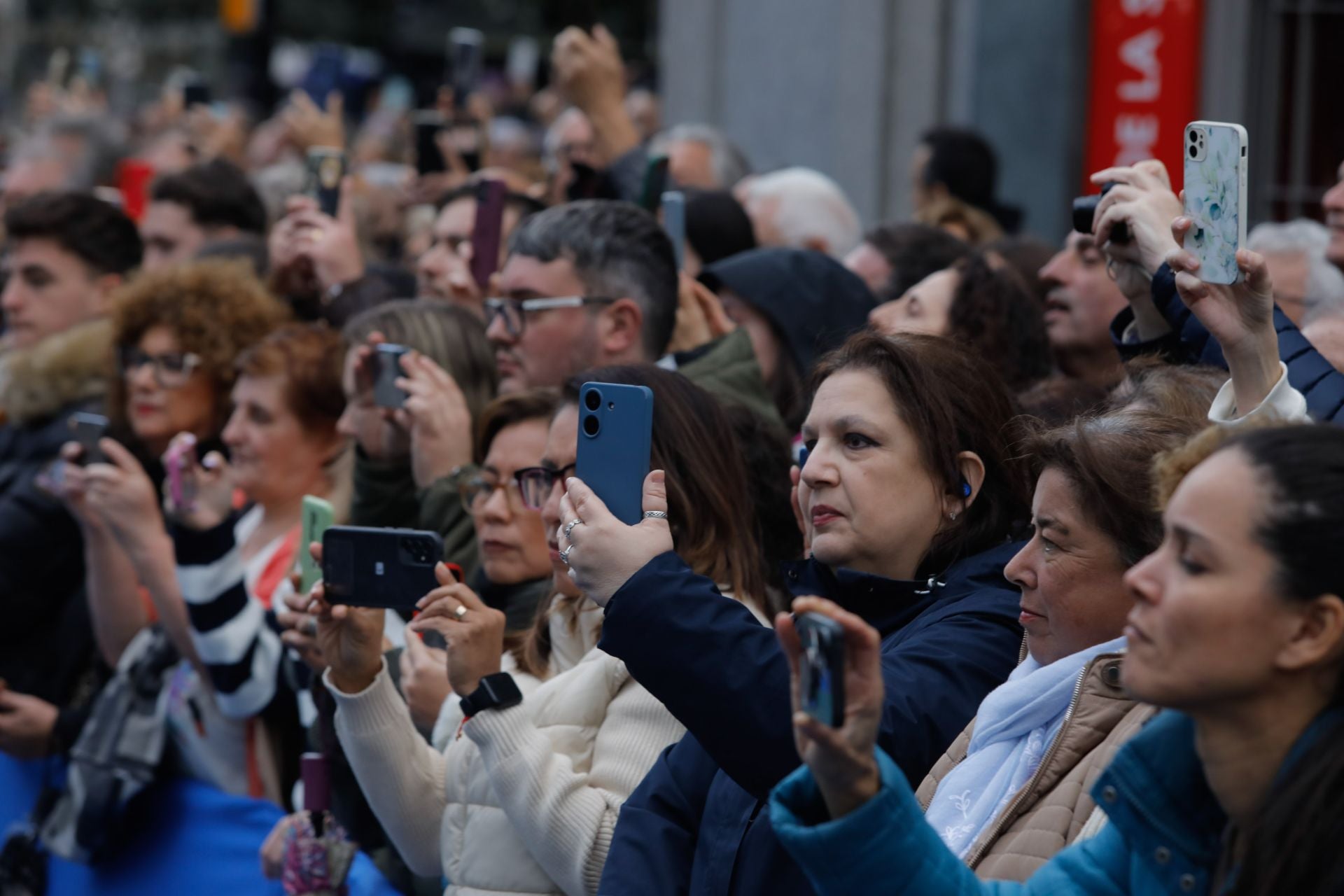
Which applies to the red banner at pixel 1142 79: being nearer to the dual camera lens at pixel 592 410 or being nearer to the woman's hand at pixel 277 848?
the woman's hand at pixel 277 848

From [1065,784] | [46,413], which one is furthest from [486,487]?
[46,413]

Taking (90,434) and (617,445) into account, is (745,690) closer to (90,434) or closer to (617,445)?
(617,445)

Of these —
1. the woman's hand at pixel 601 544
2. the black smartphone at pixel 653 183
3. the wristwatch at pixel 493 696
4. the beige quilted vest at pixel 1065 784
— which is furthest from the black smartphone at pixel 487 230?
the beige quilted vest at pixel 1065 784

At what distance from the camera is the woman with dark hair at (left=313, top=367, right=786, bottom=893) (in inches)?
127

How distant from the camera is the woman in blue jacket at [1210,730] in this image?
76.0 inches

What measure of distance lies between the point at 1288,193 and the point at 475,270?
4.63 metres

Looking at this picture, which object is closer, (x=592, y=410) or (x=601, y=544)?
(x=601, y=544)

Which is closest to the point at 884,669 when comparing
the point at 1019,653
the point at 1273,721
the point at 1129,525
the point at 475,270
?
the point at 1019,653

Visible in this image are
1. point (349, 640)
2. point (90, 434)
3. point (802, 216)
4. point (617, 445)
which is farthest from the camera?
point (802, 216)

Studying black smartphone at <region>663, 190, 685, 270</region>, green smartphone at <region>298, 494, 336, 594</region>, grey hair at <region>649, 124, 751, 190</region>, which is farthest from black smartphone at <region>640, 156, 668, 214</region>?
green smartphone at <region>298, 494, 336, 594</region>

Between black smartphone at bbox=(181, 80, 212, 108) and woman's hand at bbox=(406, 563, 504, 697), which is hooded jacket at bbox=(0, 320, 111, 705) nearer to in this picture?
woman's hand at bbox=(406, 563, 504, 697)

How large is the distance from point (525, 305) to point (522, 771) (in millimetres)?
1725

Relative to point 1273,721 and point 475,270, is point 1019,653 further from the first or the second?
point 475,270

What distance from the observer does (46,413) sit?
5926 millimetres
